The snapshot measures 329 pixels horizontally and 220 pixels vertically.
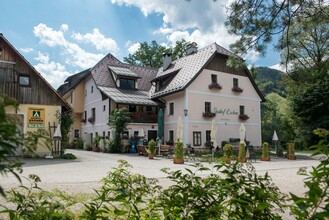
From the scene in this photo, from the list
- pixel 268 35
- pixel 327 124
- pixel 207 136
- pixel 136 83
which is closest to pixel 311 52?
pixel 327 124

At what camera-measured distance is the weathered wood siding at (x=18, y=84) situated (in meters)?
17.0

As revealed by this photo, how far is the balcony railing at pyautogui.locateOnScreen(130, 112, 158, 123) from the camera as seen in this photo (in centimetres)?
2662

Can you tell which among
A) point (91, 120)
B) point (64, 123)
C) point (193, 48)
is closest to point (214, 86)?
point (193, 48)

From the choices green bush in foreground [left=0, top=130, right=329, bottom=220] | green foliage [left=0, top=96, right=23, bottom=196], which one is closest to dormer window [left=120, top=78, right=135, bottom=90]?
green bush in foreground [left=0, top=130, right=329, bottom=220]

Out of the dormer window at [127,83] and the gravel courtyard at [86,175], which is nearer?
the gravel courtyard at [86,175]

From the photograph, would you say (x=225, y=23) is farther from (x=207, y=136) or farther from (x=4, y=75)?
(x=207, y=136)

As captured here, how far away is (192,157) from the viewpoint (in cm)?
1872

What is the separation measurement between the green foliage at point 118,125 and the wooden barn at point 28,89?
6.13 meters

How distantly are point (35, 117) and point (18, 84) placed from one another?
2138mm

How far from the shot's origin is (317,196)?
4.37 ft

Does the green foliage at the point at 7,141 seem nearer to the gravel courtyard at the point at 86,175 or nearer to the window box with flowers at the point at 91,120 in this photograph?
the gravel courtyard at the point at 86,175

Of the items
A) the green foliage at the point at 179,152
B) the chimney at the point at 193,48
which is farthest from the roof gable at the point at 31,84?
the chimney at the point at 193,48

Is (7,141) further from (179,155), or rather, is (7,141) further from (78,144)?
(78,144)

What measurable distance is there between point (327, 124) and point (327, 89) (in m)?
3.63
